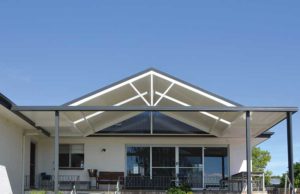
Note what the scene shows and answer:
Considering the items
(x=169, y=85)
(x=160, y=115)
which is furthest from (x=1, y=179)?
(x=160, y=115)

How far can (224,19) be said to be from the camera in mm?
23797

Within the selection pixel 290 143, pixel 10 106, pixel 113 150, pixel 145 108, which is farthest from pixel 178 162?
pixel 10 106

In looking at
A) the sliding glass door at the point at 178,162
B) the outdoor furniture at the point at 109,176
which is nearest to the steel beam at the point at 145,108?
the outdoor furniture at the point at 109,176

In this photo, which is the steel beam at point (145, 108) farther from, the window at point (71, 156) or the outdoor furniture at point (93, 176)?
the window at point (71, 156)

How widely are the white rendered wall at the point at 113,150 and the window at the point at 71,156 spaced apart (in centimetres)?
24

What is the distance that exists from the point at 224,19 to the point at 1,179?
41.9 ft

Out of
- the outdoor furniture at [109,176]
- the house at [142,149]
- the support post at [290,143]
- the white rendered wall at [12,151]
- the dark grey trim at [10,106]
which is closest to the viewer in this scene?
the dark grey trim at [10,106]

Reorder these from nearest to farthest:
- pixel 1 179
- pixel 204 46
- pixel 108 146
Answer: pixel 1 179, pixel 108 146, pixel 204 46

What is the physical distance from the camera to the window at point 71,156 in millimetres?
22891

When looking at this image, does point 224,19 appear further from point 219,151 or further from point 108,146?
point 108,146

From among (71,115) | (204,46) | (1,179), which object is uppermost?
(204,46)

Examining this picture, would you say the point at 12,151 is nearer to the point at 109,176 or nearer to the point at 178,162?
the point at 109,176

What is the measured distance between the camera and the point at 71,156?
906 inches

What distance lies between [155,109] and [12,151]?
6232 mm
